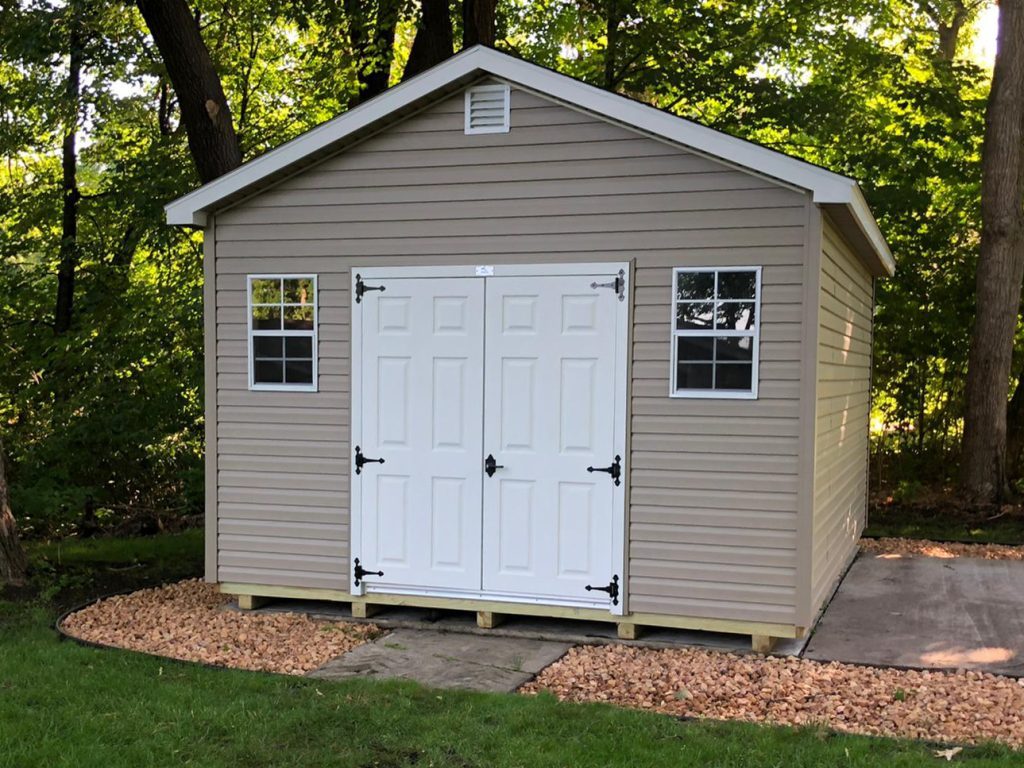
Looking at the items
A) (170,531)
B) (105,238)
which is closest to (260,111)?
(105,238)

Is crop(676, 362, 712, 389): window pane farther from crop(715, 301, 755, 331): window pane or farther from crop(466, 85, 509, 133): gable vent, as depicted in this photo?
crop(466, 85, 509, 133): gable vent

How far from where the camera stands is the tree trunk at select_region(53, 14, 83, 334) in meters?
12.7

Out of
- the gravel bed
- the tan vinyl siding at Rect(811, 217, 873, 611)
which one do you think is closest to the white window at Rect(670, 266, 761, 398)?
the tan vinyl siding at Rect(811, 217, 873, 611)

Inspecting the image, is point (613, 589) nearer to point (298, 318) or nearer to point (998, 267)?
point (298, 318)

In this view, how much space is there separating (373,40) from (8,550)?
7.80 m

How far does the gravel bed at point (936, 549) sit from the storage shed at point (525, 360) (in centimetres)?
275

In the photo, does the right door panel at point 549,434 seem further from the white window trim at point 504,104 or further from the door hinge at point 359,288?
the white window trim at point 504,104

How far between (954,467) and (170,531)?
9.64m

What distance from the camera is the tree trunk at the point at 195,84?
31.4ft

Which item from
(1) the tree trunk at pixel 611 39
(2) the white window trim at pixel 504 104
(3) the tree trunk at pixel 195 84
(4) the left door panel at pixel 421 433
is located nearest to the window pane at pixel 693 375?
(4) the left door panel at pixel 421 433

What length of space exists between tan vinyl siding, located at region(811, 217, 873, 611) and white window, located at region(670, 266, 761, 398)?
1.40ft

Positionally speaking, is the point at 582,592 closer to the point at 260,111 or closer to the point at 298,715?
the point at 298,715

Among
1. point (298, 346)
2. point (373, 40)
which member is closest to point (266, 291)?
point (298, 346)

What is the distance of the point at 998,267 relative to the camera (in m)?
11.3
